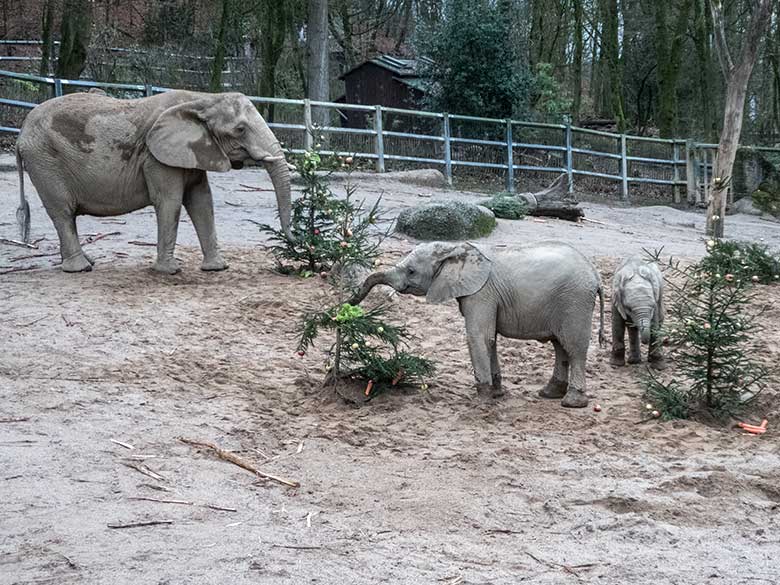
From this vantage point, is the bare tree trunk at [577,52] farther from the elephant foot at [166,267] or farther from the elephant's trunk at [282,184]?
the elephant foot at [166,267]

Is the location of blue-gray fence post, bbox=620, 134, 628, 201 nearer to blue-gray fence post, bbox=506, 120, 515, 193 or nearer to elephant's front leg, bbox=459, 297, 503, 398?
blue-gray fence post, bbox=506, 120, 515, 193

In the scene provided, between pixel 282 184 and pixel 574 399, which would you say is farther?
pixel 282 184

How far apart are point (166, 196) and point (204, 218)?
0.56m

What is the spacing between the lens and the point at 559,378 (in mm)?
7902

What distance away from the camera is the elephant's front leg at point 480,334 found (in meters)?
7.52

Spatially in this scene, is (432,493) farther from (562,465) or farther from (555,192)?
(555,192)

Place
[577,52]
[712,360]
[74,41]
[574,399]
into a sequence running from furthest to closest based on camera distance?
[577,52] → [74,41] → [574,399] → [712,360]

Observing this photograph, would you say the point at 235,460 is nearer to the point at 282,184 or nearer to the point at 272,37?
the point at 282,184

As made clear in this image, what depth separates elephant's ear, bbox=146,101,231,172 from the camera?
10859 mm

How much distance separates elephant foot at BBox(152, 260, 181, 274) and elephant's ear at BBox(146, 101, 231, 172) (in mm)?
1027

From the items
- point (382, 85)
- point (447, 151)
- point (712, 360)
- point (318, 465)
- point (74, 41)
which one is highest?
point (74, 41)

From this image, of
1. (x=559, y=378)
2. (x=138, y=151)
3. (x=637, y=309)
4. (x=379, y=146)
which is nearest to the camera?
(x=559, y=378)

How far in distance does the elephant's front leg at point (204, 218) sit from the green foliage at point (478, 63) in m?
15.1

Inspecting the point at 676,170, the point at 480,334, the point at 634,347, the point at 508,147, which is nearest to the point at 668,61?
the point at 676,170
